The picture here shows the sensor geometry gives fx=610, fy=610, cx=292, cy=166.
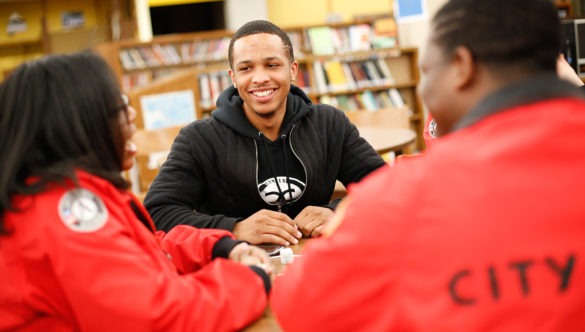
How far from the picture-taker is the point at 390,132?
11.6 ft

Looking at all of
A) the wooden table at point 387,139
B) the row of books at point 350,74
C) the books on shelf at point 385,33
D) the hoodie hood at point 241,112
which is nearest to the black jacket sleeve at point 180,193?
the hoodie hood at point 241,112

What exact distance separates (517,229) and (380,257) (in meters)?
0.17

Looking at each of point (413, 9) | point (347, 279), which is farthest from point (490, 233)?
point (413, 9)

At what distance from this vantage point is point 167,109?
539 cm

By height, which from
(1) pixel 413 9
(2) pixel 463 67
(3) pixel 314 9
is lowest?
(2) pixel 463 67

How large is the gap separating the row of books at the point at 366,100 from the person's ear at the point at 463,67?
6.36 meters

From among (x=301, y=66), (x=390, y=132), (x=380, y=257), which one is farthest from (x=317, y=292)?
(x=301, y=66)

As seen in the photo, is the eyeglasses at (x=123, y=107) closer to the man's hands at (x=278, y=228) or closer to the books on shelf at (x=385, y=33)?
the man's hands at (x=278, y=228)

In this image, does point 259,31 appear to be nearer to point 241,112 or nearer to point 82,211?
point 241,112

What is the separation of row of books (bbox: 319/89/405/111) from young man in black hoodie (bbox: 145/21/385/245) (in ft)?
16.8

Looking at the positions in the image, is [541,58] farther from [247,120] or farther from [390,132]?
[390,132]

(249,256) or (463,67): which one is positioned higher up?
(463,67)

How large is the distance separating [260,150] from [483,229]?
1.34 metres

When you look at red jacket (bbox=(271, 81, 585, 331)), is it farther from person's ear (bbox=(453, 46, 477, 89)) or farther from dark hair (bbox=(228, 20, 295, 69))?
dark hair (bbox=(228, 20, 295, 69))
